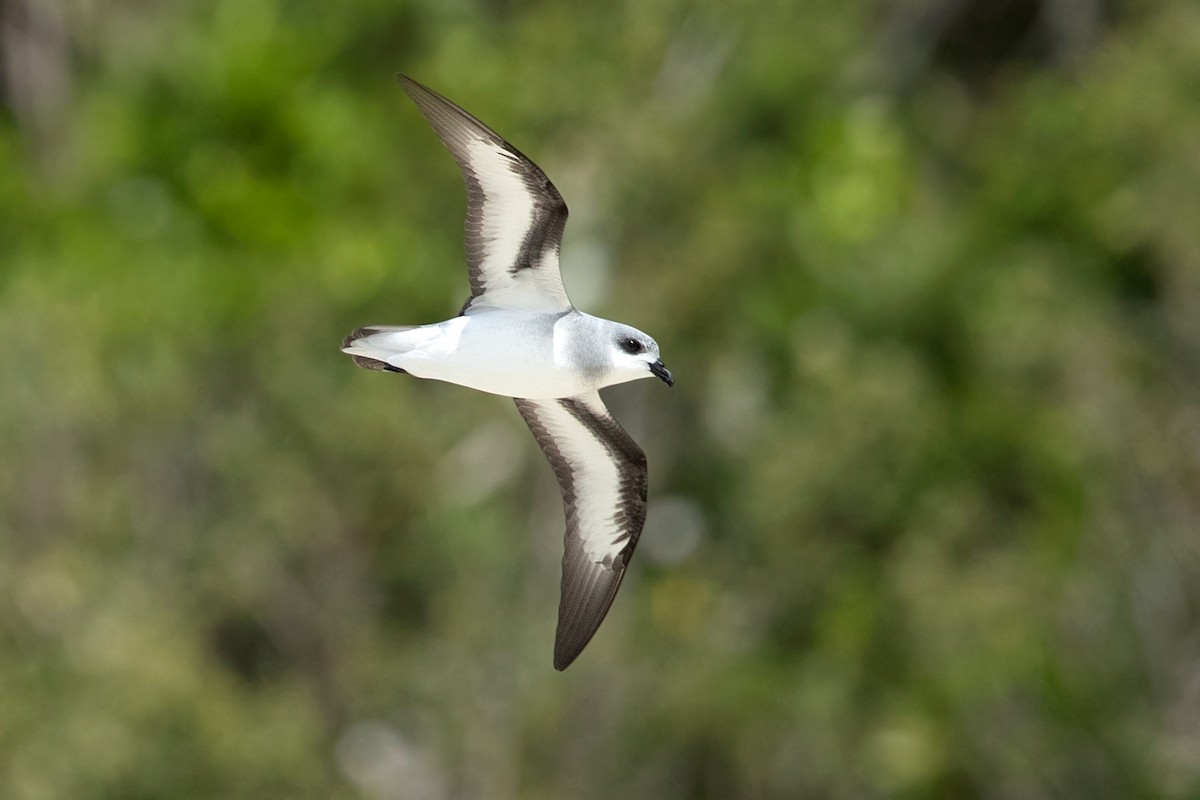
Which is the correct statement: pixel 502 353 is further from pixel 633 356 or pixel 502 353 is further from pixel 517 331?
pixel 633 356

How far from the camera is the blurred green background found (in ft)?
79.3

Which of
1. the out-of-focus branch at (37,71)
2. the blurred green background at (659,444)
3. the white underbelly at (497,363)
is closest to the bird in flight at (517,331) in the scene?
the white underbelly at (497,363)

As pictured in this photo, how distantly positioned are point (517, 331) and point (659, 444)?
60.7 feet

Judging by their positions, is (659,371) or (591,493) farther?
(591,493)

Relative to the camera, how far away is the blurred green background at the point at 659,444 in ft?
79.3

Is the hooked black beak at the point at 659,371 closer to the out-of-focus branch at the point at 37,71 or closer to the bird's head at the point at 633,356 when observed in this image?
the bird's head at the point at 633,356

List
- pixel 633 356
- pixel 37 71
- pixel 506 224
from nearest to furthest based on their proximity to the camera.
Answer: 1. pixel 633 356
2. pixel 506 224
3. pixel 37 71

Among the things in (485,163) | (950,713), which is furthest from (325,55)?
(485,163)

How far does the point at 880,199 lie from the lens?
108ft

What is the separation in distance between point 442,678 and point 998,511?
30.7 feet

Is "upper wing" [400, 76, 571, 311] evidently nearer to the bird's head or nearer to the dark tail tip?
the bird's head

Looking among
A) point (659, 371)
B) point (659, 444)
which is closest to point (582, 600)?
point (659, 371)

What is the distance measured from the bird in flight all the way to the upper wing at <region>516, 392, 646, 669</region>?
0.02 metres

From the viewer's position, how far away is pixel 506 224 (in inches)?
353
